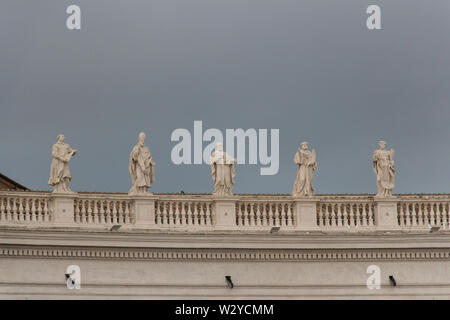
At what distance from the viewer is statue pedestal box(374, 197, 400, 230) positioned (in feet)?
220

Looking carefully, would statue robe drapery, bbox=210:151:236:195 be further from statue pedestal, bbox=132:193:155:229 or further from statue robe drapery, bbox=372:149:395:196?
statue robe drapery, bbox=372:149:395:196

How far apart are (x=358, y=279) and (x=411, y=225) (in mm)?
2752

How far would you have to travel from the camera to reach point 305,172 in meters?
67.2

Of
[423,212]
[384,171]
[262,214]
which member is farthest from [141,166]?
[423,212]

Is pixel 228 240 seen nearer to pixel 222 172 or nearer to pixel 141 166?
pixel 222 172

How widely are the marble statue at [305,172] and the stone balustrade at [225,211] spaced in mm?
339

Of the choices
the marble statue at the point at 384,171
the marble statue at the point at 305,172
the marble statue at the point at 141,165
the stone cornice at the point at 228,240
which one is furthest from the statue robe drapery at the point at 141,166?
the marble statue at the point at 384,171

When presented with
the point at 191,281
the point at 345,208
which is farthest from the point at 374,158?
the point at 191,281

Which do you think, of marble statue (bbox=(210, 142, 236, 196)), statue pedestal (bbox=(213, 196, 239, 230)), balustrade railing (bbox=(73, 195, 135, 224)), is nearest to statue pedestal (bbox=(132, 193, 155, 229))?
balustrade railing (bbox=(73, 195, 135, 224))

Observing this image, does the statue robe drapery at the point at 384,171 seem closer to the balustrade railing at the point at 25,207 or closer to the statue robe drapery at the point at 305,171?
the statue robe drapery at the point at 305,171

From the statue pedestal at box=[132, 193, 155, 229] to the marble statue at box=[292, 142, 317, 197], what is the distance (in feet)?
16.8

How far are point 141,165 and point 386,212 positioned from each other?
28.6 feet

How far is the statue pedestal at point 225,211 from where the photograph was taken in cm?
6612

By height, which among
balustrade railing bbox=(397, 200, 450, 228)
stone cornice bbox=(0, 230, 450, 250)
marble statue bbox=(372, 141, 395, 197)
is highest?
marble statue bbox=(372, 141, 395, 197)
